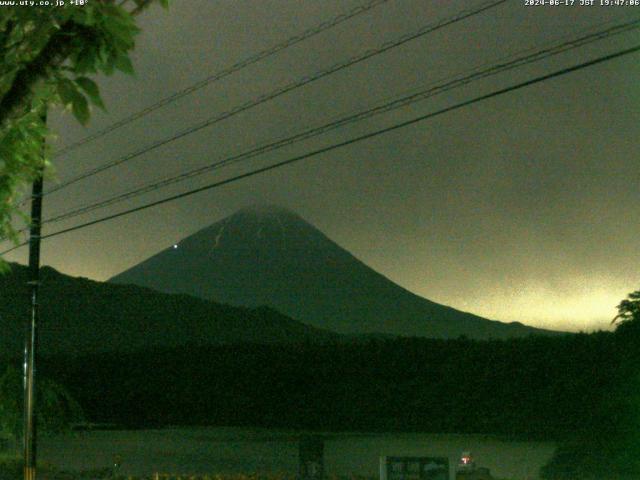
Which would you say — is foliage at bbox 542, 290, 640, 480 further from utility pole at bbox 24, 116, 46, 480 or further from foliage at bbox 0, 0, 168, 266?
foliage at bbox 0, 0, 168, 266

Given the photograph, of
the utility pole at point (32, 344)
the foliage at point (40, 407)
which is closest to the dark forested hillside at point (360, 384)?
the foliage at point (40, 407)

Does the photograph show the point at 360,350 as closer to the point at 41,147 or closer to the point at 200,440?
the point at 200,440

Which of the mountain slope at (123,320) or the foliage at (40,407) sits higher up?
the mountain slope at (123,320)

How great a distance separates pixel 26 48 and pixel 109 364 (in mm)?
48368

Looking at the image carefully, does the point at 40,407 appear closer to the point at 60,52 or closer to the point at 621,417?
the point at 621,417

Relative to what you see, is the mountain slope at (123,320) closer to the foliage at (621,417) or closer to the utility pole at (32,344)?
the utility pole at (32,344)

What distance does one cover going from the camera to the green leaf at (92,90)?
4.42 m

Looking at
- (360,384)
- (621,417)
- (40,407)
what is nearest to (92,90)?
(621,417)

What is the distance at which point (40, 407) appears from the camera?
25344 millimetres

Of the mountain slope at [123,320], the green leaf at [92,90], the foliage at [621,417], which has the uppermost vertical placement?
the mountain slope at [123,320]

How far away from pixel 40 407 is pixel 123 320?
268 feet

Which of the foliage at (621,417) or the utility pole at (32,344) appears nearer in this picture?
the foliage at (621,417)

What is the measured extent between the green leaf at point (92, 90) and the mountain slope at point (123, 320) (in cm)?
8883

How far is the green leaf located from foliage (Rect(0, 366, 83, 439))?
21924 millimetres
